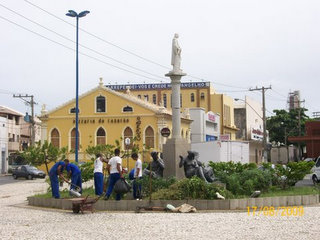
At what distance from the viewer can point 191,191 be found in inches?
603

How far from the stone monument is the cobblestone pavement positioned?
4.37 meters

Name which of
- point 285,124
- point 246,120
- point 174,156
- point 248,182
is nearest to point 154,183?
point 174,156

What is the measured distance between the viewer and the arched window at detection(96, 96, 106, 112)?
174 feet

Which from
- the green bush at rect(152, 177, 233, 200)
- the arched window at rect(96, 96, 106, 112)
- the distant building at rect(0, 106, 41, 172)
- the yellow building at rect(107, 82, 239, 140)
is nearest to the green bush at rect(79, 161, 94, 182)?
the green bush at rect(152, 177, 233, 200)

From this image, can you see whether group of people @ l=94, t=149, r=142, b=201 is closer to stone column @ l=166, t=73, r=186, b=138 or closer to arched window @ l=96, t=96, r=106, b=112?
stone column @ l=166, t=73, r=186, b=138

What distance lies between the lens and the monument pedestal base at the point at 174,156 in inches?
725

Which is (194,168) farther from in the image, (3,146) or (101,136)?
(3,146)

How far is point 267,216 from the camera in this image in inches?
518

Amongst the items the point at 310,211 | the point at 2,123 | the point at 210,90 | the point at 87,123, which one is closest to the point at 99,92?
the point at 87,123

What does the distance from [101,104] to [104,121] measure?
169cm

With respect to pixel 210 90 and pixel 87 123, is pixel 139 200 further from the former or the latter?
pixel 210 90

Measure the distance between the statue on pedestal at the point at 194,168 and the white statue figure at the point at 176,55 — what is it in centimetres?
356

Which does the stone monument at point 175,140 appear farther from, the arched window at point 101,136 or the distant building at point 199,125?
the distant building at point 199,125

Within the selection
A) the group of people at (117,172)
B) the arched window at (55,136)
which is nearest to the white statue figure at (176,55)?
the group of people at (117,172)
